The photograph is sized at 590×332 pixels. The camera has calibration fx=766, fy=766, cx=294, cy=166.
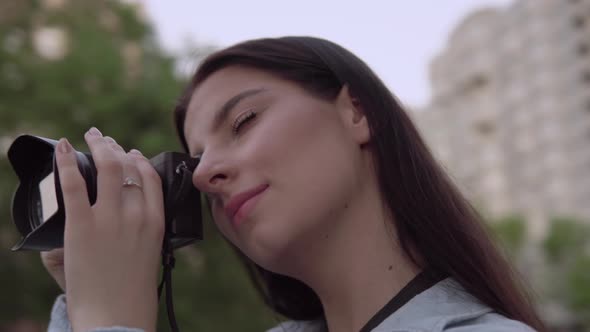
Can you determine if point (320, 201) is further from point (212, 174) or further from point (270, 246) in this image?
point (212, 174)

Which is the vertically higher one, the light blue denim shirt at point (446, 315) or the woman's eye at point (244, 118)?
the woman's eye at point (244, 118)

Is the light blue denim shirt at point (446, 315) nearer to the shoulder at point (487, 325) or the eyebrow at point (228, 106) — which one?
the shoulder at point (487, 325)

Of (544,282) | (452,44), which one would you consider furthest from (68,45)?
(452,44)

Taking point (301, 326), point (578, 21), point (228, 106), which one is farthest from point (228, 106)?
point (578, 21)

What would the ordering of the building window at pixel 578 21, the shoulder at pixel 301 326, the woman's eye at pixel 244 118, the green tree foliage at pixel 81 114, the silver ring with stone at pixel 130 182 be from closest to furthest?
the silver ring with stone at pixel 130 182 < the woman's eye at pixel 244 118 < the shoulder at pixel 301 326 < the green tree foliage at pixel 81 114 < the building window at pixel 578 21

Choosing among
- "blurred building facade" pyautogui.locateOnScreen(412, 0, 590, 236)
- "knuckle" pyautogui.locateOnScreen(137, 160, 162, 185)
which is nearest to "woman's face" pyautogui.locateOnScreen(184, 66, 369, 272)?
"knuckle" pyautogui.locateOnScreen(137, 160, 162, 185)

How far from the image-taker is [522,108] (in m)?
46.4

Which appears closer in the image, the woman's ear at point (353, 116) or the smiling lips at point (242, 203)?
the smiling lips at point (242, 203)

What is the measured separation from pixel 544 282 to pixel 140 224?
32.7 metres

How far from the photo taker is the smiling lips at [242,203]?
5.04 ft

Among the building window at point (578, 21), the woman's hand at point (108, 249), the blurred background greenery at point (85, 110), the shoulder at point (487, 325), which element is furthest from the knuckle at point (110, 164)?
the building window at point (578, 21)

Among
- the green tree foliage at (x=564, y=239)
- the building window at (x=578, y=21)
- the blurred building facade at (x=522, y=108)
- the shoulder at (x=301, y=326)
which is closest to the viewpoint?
the shoulder at (x=301, y=326)

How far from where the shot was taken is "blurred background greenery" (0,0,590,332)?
9.16 meters

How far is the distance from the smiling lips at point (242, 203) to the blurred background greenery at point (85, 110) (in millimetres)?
7035
